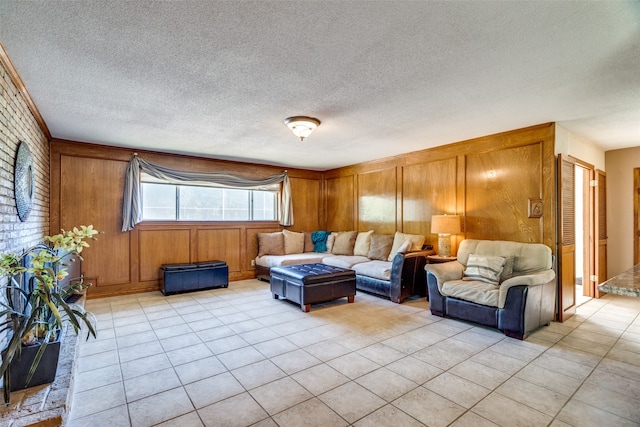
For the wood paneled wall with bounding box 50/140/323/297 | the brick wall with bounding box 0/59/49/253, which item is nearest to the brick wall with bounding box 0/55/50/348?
the brick wall with bounding box 0/59/49/253

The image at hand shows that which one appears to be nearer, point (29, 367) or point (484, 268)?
point (29, 367)

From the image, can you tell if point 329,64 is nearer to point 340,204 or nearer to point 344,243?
point 344,243

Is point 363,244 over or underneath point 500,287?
over

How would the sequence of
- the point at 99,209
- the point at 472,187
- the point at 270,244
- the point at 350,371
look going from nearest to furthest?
the point at 350,371, the point at 472,187, the point at 99,209, the point at 270,244

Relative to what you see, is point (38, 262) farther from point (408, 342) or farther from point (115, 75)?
point (408, 342)

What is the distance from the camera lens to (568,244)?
395 cm

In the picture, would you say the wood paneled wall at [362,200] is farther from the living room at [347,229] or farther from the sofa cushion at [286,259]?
the sofa cushion at [286,259]

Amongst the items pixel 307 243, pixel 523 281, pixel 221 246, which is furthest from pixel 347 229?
pixel 523 281

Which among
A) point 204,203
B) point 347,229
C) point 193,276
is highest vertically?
point 204,203

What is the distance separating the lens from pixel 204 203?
611cm

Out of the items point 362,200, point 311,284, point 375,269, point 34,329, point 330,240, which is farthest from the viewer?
point 330,240

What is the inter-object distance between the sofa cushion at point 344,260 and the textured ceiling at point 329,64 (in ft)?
7.73

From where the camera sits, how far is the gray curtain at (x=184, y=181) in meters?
5.11

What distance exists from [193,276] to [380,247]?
324 cm
